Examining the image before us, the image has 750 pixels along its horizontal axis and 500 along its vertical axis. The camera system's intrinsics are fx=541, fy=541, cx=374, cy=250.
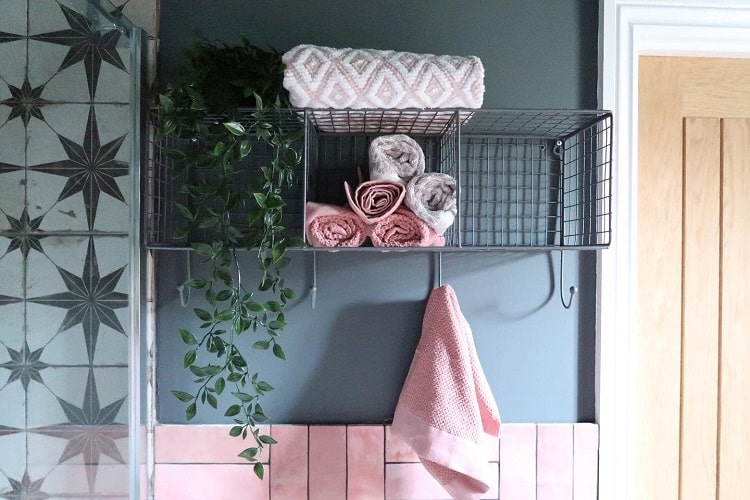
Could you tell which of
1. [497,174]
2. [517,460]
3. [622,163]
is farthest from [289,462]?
[622,163]

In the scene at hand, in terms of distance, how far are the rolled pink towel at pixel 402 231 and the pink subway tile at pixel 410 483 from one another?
1.66ft

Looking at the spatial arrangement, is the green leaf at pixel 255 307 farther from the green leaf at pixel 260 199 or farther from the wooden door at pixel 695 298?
the wooden door at pixel 695 298

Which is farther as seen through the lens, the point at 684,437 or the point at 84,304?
the point at 684,437

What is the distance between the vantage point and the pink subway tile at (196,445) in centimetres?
115

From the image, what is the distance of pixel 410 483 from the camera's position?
1161 millimetres

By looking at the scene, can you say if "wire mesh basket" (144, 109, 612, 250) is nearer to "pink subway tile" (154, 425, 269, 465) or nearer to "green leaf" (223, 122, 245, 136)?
"green leaf" (223, 122, 245, 136)

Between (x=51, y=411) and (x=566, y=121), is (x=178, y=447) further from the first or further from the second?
(x=566, y=121)

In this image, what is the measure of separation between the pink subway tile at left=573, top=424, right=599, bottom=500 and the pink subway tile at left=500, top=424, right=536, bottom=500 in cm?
9

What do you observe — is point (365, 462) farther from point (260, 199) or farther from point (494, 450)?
point (260, 199)

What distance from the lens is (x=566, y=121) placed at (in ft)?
3.63

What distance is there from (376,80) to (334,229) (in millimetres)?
274

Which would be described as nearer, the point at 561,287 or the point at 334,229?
the point at 334,229

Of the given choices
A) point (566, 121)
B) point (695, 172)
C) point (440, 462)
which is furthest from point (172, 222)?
point (695, 172)

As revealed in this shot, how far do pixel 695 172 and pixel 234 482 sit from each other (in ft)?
4.12
